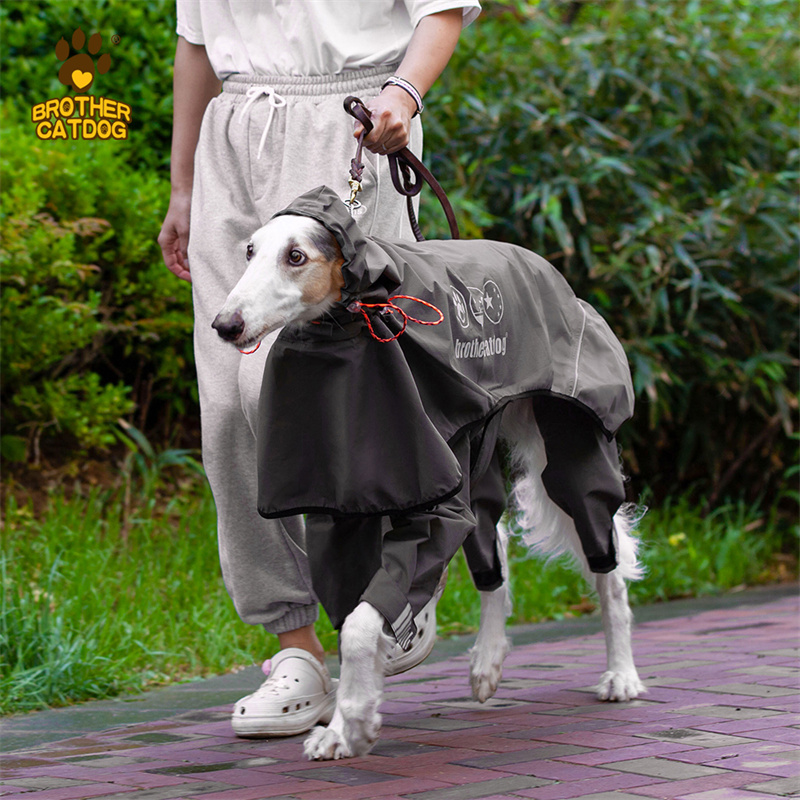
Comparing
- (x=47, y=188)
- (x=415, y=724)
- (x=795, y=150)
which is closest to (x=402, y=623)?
(x=415, y=724)

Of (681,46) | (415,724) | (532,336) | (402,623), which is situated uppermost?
(681,46)

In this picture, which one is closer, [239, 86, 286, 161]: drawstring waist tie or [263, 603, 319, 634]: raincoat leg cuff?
[239, 86, 286, 161]: drawstring waist tie

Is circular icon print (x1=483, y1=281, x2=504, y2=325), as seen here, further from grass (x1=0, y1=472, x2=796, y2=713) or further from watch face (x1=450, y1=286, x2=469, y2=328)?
grass (x1=0, y1=472, x2=796, y2=713)

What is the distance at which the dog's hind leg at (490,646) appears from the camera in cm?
325

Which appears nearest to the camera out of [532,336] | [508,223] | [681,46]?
[532,336]

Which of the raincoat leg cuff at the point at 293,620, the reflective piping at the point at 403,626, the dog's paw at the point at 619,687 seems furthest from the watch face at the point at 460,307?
the dog's paw at the point at 619,687

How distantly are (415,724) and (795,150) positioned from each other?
4974 millimetres

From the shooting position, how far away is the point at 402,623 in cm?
253

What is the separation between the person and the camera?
300 centimetres

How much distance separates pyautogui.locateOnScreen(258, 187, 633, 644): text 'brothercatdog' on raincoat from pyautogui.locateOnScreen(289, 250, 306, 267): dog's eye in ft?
0.27

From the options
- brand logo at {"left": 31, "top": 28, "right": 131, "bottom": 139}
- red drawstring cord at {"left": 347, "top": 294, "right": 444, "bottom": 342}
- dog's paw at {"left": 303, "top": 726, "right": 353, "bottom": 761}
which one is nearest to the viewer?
red drawstring cord at {"left": 347, "top": 294, "right": 444, "bottom": 342}

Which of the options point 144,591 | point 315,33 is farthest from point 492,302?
point 144,591

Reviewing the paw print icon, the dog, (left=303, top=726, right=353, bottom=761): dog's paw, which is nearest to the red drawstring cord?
the dog

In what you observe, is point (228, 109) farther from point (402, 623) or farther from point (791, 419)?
point (791, 419)
